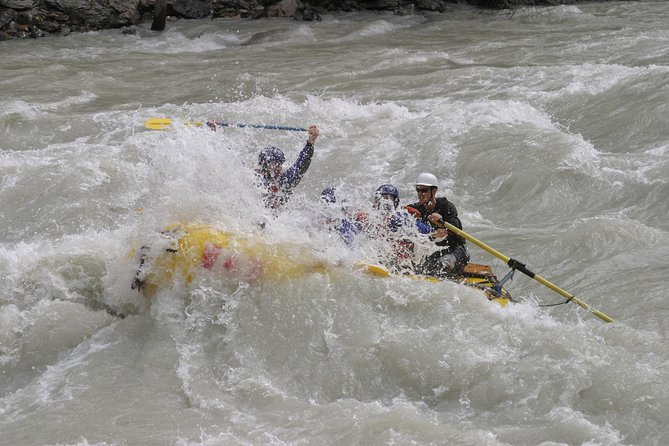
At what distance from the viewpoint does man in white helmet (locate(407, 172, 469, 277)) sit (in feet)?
23.3

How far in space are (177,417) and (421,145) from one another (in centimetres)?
643

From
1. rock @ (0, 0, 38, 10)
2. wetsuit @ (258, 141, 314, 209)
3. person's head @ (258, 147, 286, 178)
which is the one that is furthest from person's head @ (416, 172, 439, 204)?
rock @ (0, 0, 38, 10)

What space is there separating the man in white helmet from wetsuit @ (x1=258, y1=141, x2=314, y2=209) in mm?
1124

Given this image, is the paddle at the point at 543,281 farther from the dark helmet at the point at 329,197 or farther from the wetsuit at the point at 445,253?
the dark helmet at the point at 329,197

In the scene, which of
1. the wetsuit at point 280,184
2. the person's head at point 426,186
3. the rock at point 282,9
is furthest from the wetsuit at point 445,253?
the rock at point 282,9

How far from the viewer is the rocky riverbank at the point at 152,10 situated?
18422mm

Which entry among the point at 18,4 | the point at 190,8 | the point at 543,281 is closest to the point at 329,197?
the point at 543,281

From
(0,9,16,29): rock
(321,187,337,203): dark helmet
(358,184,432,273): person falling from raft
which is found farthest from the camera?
(0,9,16,29): rock

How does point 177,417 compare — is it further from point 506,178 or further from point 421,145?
point 421,145

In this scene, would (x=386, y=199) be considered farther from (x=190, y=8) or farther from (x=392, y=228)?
(x=190, y=8)

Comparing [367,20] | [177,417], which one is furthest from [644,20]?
[177,417]

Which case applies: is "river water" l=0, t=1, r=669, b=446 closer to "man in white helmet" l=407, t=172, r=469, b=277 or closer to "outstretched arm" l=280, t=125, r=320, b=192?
"outstretched arm" l=280, t=125, r=320, b=192

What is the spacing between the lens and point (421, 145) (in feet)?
36.3

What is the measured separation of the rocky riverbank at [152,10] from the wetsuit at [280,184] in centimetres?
1216
